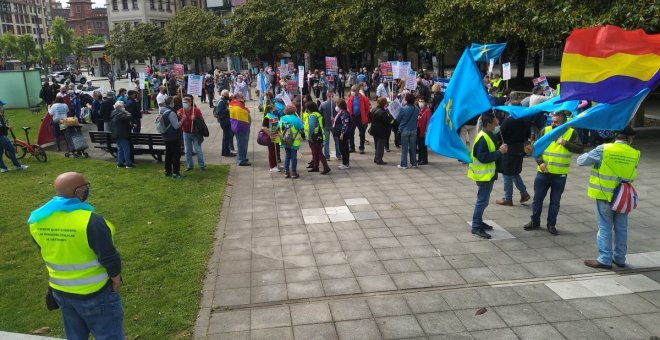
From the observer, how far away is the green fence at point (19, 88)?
1081 inches

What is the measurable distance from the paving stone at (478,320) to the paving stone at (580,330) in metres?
0.58

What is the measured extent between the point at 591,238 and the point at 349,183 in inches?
205

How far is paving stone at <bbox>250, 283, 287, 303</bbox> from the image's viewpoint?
6.09m

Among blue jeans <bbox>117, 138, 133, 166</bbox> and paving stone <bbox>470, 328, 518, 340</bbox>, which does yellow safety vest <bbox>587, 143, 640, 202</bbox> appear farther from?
blue jeans <bbox>117, 138, 133, 166</bbox>

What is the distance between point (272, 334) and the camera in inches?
208

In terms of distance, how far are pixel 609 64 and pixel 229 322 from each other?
17.1 ft

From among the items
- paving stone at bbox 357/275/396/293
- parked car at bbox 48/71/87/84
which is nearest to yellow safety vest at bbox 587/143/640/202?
paving stone at bbox 357/275/396/293

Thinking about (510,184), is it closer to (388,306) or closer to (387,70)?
(388,306)

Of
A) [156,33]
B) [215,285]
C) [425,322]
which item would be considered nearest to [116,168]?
[215,285]

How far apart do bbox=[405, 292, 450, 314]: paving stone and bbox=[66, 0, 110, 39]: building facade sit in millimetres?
130264

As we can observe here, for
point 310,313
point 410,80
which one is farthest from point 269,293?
point 410,80

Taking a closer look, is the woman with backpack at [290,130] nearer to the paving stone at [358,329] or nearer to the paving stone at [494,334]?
the paving stone at [358,329]

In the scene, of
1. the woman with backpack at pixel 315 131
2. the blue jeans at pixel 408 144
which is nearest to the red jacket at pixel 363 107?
the blue jeans at pixel 408 144

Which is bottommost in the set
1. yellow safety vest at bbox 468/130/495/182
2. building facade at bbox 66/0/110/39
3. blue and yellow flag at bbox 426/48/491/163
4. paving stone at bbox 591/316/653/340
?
paving stone at bbox 591/316/653/340
